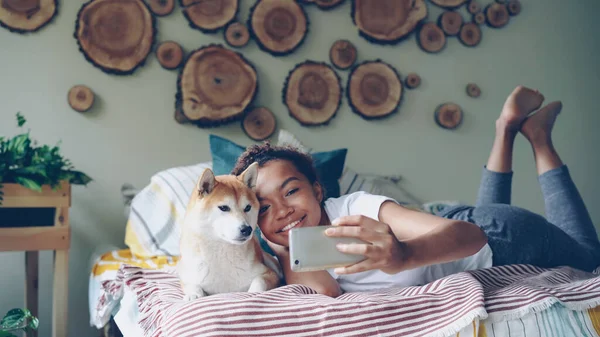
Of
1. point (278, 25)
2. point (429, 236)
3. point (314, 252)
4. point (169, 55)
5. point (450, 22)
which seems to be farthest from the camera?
point (450, 22)

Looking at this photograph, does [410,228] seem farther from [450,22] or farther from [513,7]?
[513,7]

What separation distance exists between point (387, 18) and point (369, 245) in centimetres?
168

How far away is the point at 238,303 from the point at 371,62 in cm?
163

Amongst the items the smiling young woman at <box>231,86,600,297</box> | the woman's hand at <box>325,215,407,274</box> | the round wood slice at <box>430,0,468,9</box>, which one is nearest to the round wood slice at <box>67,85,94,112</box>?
the smiling young woman at <box>231,86,600,297</box>

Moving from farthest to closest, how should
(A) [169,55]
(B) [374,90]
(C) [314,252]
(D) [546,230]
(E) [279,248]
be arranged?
(B) [374,90] → (A) [169,55] → (D) [546,230] → (E) [279,248] → (C) [314,252]

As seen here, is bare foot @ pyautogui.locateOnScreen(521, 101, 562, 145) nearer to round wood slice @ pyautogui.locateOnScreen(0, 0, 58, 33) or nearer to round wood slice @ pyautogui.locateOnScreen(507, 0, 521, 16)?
round wood slice @ pyautogui.locateOnScreen(507, 0, 521, 16)

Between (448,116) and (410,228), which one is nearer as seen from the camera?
(410,228)

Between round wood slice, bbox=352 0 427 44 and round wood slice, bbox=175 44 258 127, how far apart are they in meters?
0.55

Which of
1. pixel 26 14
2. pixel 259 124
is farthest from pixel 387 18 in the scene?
pixel 26 14

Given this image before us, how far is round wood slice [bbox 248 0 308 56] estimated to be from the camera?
196 centimetres

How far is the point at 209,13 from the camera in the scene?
1.90 m

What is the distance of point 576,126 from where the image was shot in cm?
240

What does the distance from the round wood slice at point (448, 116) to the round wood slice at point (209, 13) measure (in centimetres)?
100

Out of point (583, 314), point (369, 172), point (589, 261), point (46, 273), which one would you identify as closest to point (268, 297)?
point (583, 314)
